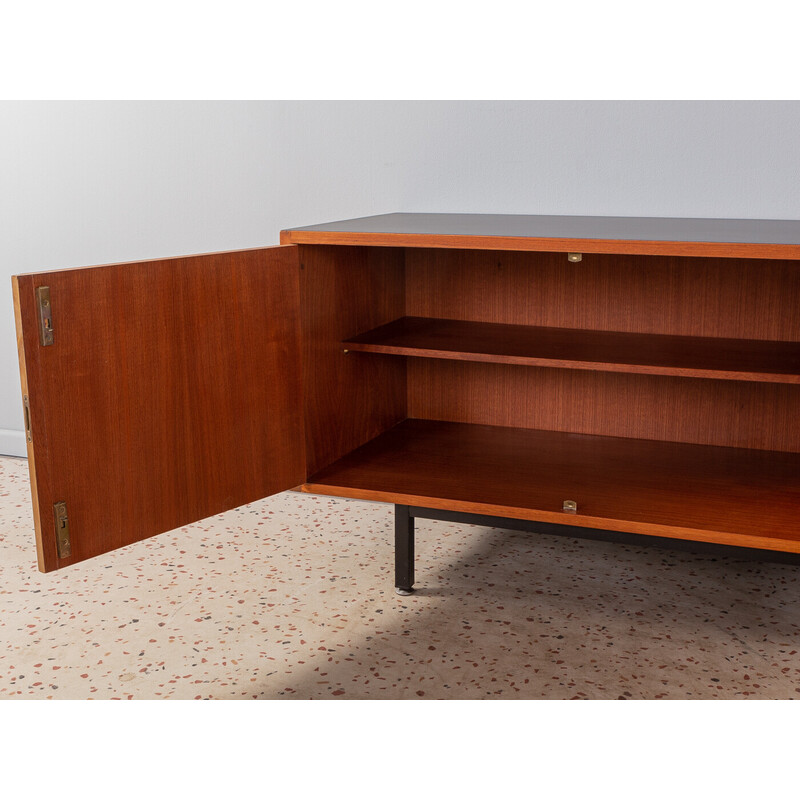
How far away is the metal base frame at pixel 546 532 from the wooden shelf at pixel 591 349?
0.38 meters

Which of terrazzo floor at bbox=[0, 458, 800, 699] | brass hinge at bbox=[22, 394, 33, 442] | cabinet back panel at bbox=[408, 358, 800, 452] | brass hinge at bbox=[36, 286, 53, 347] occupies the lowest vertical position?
terrazzo floor at bbox=[0, 458, 800, 699]

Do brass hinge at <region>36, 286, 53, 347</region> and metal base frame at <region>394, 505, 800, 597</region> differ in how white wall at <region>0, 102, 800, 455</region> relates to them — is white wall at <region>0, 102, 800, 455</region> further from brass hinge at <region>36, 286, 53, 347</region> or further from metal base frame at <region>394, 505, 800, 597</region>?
brass hinge at <region>36, 286, 53, 347</region>

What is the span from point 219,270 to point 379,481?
2.33 ft

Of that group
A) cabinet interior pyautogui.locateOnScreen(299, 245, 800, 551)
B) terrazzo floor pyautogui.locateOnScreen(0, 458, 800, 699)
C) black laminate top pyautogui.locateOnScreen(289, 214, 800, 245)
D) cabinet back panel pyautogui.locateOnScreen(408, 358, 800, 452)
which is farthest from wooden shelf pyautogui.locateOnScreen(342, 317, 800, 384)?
terrazzo floor pyautogui.locateOnScreen(0, 458, 800, 699)

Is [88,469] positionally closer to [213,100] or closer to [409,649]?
[409,649]

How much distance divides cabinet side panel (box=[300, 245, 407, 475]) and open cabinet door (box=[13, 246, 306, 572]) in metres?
0.08

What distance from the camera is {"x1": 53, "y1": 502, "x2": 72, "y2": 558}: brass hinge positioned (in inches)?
66.3

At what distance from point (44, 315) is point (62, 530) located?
1.26 ft

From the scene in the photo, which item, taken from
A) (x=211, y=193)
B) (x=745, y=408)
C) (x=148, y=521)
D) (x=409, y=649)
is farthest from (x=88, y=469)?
(x=211, y=193)

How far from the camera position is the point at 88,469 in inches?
68.0

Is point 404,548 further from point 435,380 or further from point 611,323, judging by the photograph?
point 611,323

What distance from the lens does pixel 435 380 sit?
2926 millimetres

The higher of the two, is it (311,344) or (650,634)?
(311,344)

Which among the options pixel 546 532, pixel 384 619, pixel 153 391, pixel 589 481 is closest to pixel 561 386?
pixel 589 481
